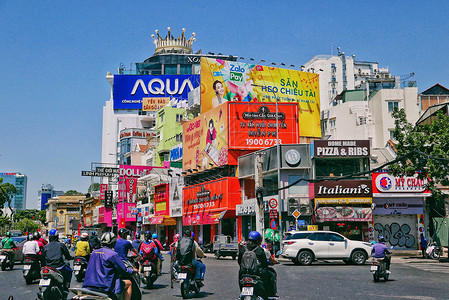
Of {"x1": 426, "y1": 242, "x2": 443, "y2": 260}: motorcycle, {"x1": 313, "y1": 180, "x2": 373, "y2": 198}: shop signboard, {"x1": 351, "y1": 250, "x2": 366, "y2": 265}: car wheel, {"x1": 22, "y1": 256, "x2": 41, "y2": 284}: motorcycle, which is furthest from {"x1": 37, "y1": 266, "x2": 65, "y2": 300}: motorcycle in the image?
{"x1": 313, "y1": 180, "x2": 373, "y2": 198}: shop signboard

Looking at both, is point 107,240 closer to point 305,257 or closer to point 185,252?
point 185,252

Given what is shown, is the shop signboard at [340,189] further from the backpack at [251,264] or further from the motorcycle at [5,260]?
the backpack at [251,264]

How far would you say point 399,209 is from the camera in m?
41.9

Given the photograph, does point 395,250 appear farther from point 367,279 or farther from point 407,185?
point 367,279

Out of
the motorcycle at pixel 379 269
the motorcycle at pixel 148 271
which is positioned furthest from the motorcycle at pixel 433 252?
the motorcycle at pixel 148 271

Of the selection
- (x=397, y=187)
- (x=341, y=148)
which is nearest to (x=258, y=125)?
(x=341, y=148)

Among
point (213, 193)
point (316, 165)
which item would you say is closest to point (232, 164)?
point (213, 193)

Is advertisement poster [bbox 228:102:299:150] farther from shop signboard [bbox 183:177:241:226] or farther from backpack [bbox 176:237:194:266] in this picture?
backpack [bbox 176:237:194:266]

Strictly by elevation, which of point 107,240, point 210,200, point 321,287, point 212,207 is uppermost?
point 210,200

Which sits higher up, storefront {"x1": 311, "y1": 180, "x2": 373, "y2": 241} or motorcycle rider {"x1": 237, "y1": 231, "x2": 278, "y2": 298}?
storefront {"x1": 311, "y1": 180, "x2": 373, "y2": 241}

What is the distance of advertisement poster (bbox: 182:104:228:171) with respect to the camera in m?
53.6

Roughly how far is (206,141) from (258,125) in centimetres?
667

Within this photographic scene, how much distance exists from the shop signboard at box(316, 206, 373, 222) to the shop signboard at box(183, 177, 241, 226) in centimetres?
1139

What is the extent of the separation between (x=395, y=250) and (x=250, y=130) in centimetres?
1849
